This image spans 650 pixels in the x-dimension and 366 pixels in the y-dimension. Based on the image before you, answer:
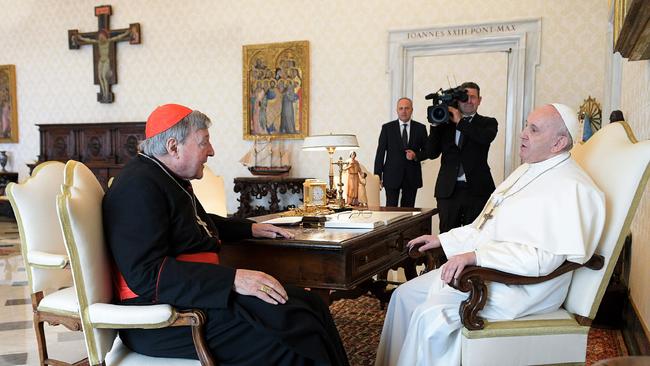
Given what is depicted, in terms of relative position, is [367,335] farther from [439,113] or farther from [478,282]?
[439,113]

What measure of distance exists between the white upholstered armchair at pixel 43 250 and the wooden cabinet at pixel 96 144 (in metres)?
6.96

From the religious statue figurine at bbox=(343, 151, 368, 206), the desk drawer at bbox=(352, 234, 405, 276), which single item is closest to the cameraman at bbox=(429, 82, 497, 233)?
the religious statue figurine at bbox=(343, 151, 368, 206)

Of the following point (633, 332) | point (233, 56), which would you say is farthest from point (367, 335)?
point (233, 56)

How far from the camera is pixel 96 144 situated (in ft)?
32.7

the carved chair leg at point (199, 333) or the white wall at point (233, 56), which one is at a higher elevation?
the white wall at point (233, 56)

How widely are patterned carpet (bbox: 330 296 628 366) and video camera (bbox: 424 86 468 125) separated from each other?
1630mm

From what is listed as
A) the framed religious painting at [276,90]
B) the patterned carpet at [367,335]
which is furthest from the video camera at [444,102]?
the framed religious painting at [276,90]

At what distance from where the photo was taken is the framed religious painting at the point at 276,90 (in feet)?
28.8

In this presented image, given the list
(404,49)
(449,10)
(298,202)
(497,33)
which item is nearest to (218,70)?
(298,202)

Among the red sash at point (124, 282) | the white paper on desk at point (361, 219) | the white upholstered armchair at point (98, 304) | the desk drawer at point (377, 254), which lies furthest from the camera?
the white paper on desk at point (361, 219)

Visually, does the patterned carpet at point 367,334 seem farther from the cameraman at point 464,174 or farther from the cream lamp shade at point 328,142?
the cream lamp shade at point 328,142

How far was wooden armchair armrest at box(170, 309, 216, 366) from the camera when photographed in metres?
1.90

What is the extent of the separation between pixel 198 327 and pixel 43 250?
4.79ft

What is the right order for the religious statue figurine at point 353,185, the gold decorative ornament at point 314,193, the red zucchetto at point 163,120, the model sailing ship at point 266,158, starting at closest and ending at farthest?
1. the red zucchetto at point 163,120
2. the gold decorative ornament at point 314,193
3. the religious statue figurine at point 353,185
4. the model sailing ship at point 266,158
